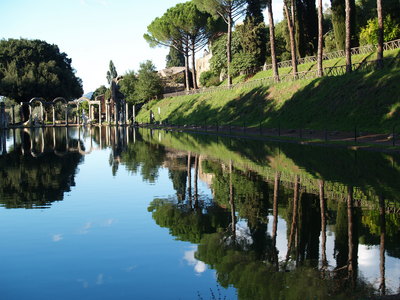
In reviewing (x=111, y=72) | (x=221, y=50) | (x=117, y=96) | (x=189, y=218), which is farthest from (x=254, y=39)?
(x=111, y=72)

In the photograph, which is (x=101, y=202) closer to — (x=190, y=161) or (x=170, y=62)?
(x=190, y=161)

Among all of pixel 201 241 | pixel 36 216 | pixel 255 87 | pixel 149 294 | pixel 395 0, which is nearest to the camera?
pixel 149 294

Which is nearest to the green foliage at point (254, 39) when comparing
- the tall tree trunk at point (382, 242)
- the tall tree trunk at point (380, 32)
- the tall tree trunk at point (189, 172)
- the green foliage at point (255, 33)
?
the green foliage at point (255, 33)

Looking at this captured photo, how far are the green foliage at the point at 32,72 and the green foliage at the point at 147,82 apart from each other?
13010 mm

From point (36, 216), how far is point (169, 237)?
4086 millimetres

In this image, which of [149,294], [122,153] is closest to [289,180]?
[149,294]

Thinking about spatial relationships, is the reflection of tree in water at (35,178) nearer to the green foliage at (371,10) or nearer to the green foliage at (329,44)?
the green foliage at (371,10)

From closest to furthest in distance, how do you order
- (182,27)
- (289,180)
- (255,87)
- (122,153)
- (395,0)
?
(289,180) → (122,153) → (395,0) → (255,87) → (182,27)

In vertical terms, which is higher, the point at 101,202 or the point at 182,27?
the point at 182,27

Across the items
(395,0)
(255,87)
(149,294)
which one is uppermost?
(395,0)

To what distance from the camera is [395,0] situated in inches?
2025

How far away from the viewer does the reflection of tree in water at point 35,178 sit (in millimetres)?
14766

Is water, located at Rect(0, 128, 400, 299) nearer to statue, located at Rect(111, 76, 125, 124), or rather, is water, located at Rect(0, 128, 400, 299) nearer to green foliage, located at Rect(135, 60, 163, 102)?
statue, located at Rect(111, 76, 125, 124)

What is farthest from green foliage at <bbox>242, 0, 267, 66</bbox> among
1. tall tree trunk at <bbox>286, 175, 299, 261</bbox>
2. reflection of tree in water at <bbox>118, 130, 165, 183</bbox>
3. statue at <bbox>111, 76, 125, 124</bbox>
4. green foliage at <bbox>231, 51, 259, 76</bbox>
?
tall tree trunk at <bbox>286, 175, 299, 261</bbox>
